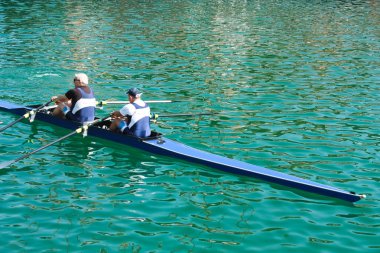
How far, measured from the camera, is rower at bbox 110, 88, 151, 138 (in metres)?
19.1

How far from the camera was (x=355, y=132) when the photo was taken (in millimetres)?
21797

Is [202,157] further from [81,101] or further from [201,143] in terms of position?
[81,101]

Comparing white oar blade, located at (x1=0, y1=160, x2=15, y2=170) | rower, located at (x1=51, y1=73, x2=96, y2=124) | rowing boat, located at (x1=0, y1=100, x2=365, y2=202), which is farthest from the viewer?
rower, located at (x1=51, y1=73, x2=96, y2=124)

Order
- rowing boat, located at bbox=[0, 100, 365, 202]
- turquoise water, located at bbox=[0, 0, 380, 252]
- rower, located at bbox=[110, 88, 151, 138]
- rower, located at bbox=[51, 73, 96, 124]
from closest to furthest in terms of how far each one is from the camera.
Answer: turquoise water, located at bbox=[0, 0, 380, 252] < rowing boat, located at bbox=[0, 100, 365, 202] < rower, located at bbox=[110, 88, 151, 138] < rower, located at bbox=[51, 73, 96, 124]

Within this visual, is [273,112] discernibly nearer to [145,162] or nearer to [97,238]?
[145,162]

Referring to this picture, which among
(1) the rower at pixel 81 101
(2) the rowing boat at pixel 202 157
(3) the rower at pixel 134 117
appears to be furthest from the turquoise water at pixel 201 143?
(1) the rower at pixel 81 101

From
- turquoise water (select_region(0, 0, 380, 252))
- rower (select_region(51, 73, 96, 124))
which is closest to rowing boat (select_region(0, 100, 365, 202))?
turquoise water (select_region(0, 0, 380, 252))

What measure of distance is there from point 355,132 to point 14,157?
36.3 ft

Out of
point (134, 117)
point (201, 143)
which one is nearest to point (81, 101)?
point (134, 117)

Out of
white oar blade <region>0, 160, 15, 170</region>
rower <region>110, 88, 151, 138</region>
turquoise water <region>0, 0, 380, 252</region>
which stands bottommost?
turquoise water <region>0, 0, 380, 252</region>

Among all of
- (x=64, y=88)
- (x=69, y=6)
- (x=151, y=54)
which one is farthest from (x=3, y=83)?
(x=69, y=6)

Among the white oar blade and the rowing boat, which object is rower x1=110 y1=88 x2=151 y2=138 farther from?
the white oar blade

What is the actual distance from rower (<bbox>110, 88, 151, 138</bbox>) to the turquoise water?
0.61 m

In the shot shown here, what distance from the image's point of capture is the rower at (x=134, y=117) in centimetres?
1906
